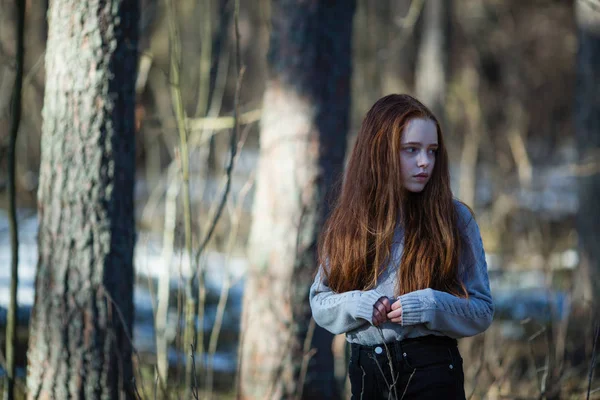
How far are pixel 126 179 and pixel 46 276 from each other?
20.1 inches

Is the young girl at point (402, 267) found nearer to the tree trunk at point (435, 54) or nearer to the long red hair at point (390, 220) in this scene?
the long red hair at point (390, 220)

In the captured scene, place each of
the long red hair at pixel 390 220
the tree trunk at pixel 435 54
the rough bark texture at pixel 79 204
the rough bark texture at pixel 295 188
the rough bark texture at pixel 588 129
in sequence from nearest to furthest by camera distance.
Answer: the long red hair at pixel 390 220 < the rough bark texture at pixel 79 204 < the rough bark texture at pixel 295 188 < the rough bark texture at pixel 588 129 < the tree trunk at pixel 435 54

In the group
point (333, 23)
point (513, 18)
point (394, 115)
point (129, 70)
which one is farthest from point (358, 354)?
point (513, 18)

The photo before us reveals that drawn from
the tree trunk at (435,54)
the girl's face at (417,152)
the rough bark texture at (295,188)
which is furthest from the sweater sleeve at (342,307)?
the tree trunk at (435,54)

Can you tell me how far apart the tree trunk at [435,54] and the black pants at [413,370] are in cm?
810

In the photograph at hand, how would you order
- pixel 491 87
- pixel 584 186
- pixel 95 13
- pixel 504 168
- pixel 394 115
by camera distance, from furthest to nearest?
pixel 491 87, pixel 504 168, pixel 584 186, pixel 95 13, pixel 394 115

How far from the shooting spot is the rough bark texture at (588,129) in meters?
6.59

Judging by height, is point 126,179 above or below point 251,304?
above

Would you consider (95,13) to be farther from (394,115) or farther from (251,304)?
(251,304)

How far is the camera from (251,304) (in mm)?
3838

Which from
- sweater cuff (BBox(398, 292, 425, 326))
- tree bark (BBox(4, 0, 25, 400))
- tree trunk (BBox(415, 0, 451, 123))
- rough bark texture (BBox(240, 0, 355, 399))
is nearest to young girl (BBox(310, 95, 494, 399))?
sweater cuff (BBox(398, 292, 425, 326))

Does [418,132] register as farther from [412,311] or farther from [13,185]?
[13,185]

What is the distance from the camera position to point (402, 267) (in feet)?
6.86

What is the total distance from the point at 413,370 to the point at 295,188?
1.84m
